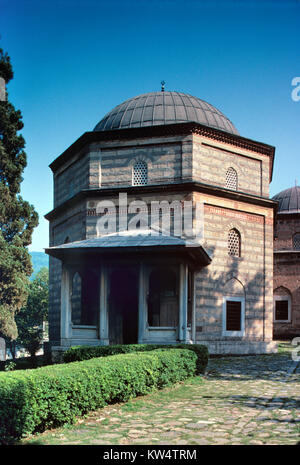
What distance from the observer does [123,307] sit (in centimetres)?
1900

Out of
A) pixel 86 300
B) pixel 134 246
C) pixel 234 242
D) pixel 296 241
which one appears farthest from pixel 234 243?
pixel 296 241

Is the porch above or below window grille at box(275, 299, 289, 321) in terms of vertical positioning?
above

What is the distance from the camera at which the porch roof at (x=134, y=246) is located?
48.7ft

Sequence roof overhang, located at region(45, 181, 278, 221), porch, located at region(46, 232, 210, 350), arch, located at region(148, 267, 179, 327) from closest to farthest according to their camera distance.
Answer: porch, located at region(46, 232, 210, 350) < arch, located at region(148, 267, 179, 327) < roof overhang, located at region(45, 181, 278, 221)

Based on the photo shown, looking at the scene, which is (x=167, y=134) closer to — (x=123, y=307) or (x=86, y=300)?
(x=123, y=307)

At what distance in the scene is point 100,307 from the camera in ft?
50.9

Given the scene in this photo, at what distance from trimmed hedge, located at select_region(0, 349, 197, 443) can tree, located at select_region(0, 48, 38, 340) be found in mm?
15639

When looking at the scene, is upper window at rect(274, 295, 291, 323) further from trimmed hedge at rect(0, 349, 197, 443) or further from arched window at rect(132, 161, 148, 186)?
trimmed hedge at rect(0, 349, 197, 443)

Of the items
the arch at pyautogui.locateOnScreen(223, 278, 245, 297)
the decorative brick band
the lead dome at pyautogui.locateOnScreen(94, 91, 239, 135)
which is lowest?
the arch at pyautogui.locateOnScreen(223, 278, 245, 297)

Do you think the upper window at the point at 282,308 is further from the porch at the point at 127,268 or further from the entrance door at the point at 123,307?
the porch at the point at 127,268

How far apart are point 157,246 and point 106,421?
7.73 meters

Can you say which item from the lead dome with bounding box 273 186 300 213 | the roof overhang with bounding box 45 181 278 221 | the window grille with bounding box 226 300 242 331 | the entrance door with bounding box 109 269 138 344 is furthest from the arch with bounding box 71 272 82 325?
the lead dome with bounding box 273 186 300 213

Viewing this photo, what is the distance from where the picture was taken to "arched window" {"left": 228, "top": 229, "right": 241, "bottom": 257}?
794 inches

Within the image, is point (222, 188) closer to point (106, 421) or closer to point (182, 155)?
point (182, 155)
